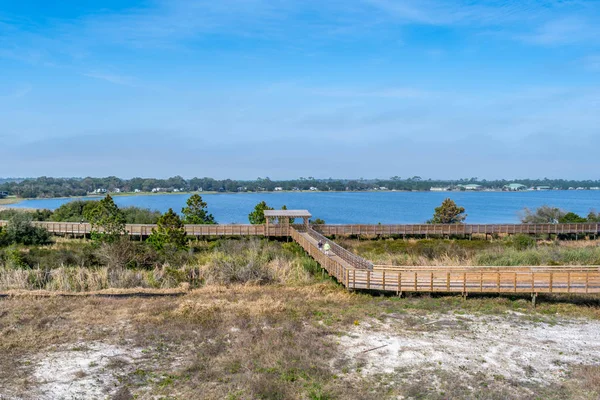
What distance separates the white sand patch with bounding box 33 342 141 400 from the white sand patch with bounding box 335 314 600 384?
5.21 m

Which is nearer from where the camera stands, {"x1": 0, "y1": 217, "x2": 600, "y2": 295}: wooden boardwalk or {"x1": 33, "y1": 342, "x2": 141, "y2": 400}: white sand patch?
{"x1": 33, "y1": 342, "x2": 141, "y2": 400}: white sand patch

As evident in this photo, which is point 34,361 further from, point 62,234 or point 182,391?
point 62,234

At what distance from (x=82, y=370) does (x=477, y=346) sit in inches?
387

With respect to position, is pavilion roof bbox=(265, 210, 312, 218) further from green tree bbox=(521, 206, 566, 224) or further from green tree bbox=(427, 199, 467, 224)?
green tree bbox=(521, 206, 566, 224)

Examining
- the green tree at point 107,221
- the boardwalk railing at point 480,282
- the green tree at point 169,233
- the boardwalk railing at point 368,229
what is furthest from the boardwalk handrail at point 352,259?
the green tree at point 107,221

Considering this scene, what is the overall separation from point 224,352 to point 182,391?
7.38 ft

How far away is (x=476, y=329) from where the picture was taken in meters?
13.9

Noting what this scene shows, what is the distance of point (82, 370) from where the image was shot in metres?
10.7

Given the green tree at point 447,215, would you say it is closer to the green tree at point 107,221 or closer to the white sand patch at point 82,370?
the green tree at point 107,221

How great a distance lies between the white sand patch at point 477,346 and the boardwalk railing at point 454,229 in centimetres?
2537

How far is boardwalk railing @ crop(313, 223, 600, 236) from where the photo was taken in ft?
133

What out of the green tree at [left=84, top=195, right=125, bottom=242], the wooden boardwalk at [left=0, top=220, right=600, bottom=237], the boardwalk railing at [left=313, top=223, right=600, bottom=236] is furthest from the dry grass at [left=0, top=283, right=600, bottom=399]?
the boardwalk railing at [left=313, top=223, right=600, bottom=236]

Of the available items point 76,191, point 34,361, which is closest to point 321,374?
point 34,361

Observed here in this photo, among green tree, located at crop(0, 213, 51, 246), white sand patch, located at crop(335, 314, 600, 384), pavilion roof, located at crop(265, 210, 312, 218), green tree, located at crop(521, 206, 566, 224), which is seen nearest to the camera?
white sand patch, located at crop(335, 314, 600, 384)
